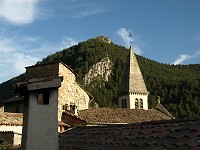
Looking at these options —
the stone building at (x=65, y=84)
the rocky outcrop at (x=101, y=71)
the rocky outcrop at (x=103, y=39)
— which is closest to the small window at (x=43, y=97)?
the stone building at (x=65, y=84)

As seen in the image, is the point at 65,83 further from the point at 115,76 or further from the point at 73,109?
the point at 115,76

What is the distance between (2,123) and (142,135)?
78.4 ft

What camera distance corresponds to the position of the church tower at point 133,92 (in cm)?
4697

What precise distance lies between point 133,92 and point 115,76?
61.9 m

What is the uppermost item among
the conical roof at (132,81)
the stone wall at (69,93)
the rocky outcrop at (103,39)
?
the rocky outcrop at (103,39)

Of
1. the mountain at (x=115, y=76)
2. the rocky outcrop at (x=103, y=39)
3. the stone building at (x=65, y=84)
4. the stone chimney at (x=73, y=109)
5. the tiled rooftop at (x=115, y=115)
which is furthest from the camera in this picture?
the rocky outcrop at (x=103, y=39)

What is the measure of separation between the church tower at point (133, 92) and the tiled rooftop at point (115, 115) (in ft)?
31.6

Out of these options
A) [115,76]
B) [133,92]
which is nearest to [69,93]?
[133,92]

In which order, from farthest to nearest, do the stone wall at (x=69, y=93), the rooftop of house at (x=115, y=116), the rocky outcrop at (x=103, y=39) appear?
the rocky outcrop at (x=103, y=39) < the stone wall at (x=69, y=93) < the rooftop of house at (x=115, y=116)

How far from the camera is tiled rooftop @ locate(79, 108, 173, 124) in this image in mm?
31759

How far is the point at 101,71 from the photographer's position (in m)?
109

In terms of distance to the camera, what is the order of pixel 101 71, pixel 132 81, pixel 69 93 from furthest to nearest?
pixel 101 71, pixel 132 81, pixel 69 93

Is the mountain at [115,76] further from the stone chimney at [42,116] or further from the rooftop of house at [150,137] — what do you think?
the stone chimney at [42,116]

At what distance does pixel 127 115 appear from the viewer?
113ft
